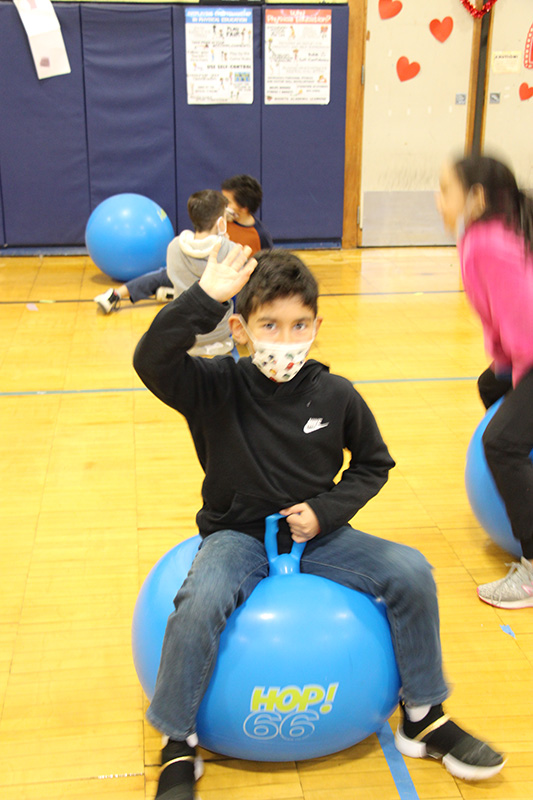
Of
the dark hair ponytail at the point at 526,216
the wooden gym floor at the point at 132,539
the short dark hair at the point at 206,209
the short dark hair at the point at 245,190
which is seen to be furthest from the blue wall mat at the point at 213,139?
the dark hair ponytail at the point at 526,216

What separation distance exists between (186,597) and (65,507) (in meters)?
1.35

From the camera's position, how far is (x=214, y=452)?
64.7 inches

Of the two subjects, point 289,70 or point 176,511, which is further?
point 289,70

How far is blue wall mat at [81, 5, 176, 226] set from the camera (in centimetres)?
643

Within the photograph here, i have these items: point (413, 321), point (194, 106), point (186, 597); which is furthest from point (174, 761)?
point (194, 106)

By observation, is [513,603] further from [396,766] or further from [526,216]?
[526,216]

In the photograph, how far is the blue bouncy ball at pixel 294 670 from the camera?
4.83 feet

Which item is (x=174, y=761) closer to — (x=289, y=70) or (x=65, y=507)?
(x=65, y=507)

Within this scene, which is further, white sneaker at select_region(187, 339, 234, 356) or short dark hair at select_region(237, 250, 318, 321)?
white sneaker at select_region(187, 339, 234, 356)

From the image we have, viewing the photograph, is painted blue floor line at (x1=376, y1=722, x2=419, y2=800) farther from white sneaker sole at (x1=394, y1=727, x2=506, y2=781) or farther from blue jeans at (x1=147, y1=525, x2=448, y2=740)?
blue jeans at (x1=147, y1=525, x2=448, y2=740)

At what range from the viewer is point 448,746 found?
1.62m

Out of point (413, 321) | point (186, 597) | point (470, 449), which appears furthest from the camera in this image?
point (413, 321)

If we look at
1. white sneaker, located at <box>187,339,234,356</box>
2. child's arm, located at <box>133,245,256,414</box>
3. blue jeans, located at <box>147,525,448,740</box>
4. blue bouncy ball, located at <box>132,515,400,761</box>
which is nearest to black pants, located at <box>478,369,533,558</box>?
blue jeans, located at <box>147,525,448,740</box>

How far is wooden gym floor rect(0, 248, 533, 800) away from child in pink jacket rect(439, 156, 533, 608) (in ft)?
1.31
